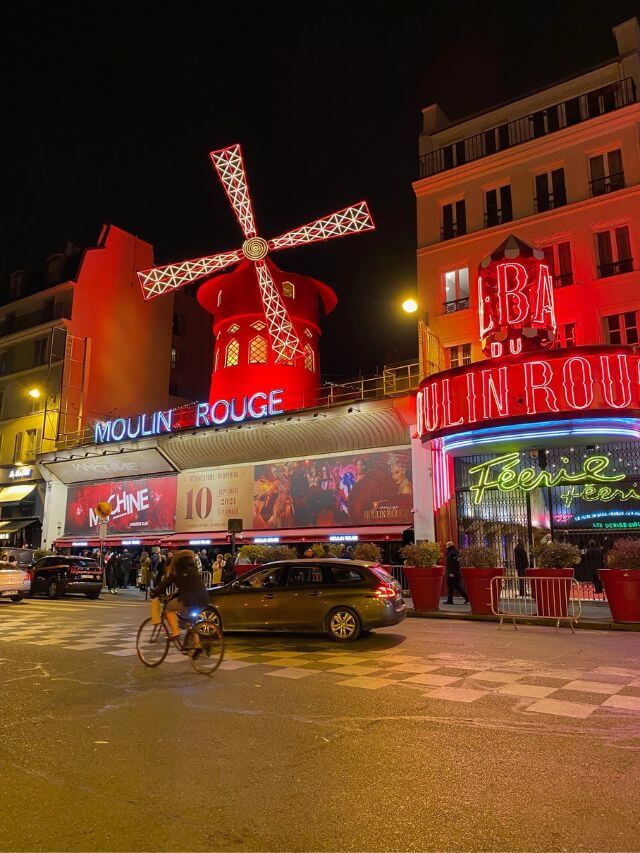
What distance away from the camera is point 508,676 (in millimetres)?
7566

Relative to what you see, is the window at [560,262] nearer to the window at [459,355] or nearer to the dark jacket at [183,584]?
the window at [459,355]

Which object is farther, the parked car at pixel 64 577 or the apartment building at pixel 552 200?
the parked car at pixel 64 577

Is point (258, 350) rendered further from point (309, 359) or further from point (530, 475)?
point (530, 475)

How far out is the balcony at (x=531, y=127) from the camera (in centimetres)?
2123

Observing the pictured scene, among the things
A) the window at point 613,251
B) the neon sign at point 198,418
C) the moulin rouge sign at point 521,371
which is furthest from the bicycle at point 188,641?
the window at point 613,251

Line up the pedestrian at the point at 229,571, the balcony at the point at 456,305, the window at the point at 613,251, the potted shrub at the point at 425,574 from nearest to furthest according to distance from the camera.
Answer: the potted shrub at the point at 425,574 → the window at the point at 613,251 → the pedestrian at the point at 229,571 → the balcony at the point at 456,305

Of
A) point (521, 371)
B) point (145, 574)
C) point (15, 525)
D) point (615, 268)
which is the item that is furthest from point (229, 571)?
point (15, 525)

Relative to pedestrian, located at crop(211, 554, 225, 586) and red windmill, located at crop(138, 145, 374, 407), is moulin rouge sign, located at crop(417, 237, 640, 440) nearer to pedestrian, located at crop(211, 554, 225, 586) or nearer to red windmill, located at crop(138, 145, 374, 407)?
pedestrian, located at crop(211, 554, 225, 586)

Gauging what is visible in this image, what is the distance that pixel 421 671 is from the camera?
792 centimetres

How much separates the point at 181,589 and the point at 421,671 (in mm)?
3121

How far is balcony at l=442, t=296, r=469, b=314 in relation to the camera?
2231 centimetres

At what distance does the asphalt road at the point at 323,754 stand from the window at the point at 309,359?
872 inches

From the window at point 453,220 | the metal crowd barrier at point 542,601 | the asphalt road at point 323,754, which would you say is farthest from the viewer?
the window at point 453,220

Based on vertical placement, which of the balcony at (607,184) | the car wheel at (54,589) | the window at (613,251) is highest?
the balcony at (607,184)
